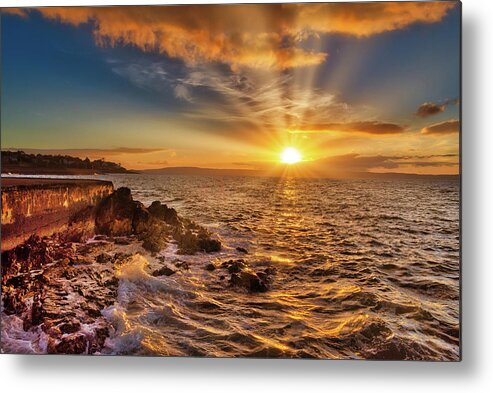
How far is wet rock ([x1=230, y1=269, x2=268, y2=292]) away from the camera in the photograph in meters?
3.02

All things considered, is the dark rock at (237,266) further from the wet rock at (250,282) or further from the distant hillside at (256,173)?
the distant hillside at (256,173)

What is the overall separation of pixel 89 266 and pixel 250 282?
1.02m

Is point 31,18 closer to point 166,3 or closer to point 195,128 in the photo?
point 166,3

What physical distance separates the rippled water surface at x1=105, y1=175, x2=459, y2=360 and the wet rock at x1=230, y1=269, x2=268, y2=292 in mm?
39

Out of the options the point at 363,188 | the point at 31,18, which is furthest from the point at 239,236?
the point at 31,18

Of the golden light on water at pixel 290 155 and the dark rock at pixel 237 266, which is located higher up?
the golden light on water at pixel 290 155

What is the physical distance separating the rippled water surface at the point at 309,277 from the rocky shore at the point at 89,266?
0.06 m

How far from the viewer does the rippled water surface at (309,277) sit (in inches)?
114

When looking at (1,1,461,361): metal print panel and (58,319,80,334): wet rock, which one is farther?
(58,319,80,334): wet rock

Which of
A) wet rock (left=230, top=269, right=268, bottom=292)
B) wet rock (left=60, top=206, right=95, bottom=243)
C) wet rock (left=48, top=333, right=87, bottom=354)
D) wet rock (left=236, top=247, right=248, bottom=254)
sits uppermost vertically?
wet rock (left=60, top=206, right=95, bottom=243)

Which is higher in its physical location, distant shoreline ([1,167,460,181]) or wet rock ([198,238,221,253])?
distant shoreline ([1,167,460,181])

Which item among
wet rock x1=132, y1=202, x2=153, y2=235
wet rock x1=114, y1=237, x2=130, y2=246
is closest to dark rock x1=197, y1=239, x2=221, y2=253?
wet rock x1=132, y1=202, x2=153, y2=235

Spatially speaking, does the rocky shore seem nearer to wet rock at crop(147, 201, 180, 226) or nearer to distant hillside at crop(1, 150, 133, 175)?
wet rock at crop(147, 201, 180, 226)

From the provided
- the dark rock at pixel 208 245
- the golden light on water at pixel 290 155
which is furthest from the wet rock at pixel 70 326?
the golden light on water at pixel 290 155
